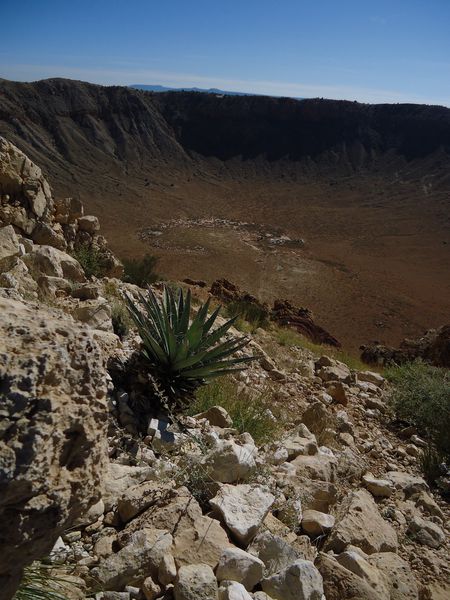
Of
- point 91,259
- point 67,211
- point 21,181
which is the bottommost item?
point 91,259

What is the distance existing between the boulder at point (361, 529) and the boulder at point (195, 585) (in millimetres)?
1049

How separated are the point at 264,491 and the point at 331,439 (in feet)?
5.83

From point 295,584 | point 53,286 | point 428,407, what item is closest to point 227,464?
point 295,584

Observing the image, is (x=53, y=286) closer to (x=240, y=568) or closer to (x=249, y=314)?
(x=240, y=568)

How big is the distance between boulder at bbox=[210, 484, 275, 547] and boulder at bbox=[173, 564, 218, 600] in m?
0.40

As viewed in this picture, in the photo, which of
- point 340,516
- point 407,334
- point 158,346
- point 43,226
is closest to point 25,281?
point 158,346

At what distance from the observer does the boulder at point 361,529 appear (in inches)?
104

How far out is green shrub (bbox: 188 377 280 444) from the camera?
350cm

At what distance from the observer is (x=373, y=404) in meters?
5.73

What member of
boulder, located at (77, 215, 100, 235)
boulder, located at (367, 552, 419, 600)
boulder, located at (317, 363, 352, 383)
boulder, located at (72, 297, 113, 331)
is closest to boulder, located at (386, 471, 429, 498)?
boulder, located at (367, 552, 419, 600)

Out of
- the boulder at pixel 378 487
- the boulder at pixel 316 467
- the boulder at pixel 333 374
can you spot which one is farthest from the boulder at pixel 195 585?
the boulder at pixel 333 374

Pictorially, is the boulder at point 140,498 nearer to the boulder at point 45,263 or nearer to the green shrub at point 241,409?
the green shrub at point 241,409

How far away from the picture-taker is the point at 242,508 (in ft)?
7.63

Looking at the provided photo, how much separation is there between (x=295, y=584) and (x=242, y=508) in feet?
1.44
